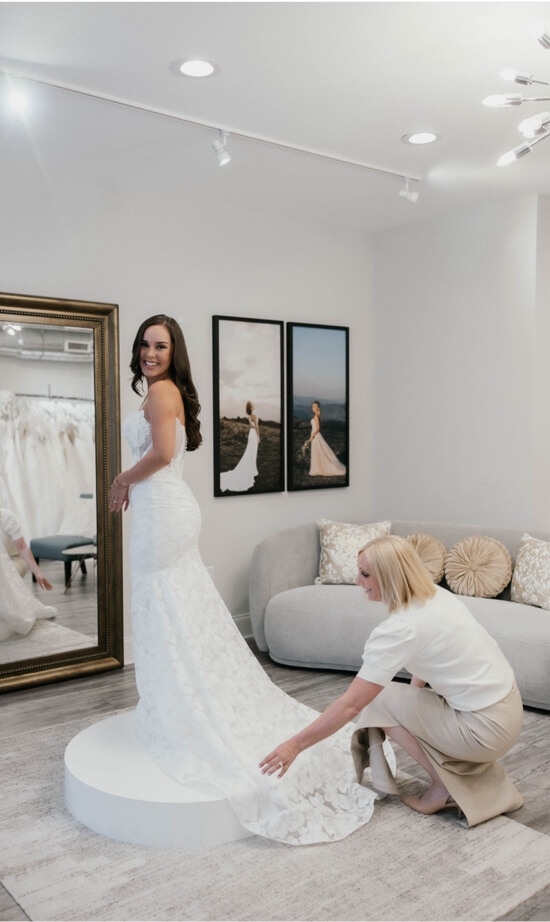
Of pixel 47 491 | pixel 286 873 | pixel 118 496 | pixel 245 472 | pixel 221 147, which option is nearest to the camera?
pixel 286 873

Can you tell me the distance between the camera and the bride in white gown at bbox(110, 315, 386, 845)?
9.07 ft

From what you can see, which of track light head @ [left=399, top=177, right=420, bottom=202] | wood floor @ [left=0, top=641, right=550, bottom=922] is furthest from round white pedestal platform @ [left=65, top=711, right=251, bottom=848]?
track light head @ [left=399, top=177, right=420, bottom=202]

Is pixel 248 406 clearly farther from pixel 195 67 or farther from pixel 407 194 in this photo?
pixel 195 67

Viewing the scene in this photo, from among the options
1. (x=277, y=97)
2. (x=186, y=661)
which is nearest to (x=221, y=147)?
(x=277, y=97)

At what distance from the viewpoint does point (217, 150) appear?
149 inches

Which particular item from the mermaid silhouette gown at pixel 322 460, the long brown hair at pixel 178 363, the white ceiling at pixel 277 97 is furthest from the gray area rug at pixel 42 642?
the white ceiling at pixel 277 97

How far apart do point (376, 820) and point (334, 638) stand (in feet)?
5.55

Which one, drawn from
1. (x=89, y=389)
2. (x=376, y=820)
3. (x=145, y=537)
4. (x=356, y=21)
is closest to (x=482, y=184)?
(x=356, y=21)

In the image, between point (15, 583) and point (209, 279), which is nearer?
point (15, 583)

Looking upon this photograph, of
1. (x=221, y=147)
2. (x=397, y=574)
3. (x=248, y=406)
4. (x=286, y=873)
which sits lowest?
(x=286, y=873)

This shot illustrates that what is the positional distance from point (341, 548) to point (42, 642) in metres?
1.81

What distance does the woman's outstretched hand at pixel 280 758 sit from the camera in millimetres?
2469

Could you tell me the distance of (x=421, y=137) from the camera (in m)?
3.90

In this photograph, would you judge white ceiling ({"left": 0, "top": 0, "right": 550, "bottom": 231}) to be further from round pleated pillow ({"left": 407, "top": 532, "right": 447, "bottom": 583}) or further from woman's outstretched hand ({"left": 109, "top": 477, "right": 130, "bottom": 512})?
round pleated pillow ({"left": 407, "top": 532, "right": 447, "bottom": 583})
